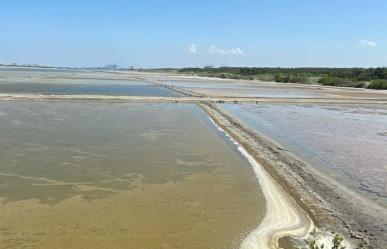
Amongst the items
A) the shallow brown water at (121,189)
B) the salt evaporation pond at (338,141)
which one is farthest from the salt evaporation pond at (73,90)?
the shallow brown water at (121,189)

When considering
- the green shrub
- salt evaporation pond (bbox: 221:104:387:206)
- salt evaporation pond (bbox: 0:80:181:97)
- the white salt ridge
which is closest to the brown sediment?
the white salt ridge

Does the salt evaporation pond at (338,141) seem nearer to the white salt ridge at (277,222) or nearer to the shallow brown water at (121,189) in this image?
the white salt ridge at (277,222)

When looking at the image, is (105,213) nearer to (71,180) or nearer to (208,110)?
(71,180)

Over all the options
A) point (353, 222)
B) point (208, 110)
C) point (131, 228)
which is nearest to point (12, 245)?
point (131, 228)

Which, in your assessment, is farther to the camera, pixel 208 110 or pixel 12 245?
pixel 208 110

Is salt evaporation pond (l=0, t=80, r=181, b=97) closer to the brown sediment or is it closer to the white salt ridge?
the brown sediment

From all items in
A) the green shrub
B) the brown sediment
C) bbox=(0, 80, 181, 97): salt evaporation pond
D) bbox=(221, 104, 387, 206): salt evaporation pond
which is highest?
the brown sediment
